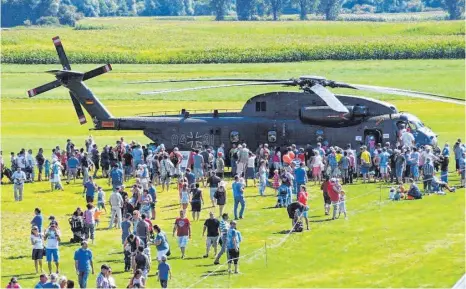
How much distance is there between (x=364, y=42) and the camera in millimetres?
95750

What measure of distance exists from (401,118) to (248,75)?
39.8 meters

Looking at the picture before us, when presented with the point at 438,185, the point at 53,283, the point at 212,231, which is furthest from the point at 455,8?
the point at 53,283

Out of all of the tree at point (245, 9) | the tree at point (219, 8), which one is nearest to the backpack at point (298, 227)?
the tree at point (245, 9)

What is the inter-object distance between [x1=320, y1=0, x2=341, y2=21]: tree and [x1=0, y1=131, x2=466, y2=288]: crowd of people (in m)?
145

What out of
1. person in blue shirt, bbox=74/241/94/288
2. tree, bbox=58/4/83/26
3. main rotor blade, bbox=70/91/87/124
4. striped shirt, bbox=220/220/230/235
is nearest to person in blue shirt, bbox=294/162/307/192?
striped shirt, bbox=220/220/230/235

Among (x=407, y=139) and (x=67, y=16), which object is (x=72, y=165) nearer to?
(x=407, y=139)

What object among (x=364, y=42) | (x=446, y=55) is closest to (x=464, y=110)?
(x=446, y=55)

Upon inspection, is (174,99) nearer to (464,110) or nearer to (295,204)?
(464,110)

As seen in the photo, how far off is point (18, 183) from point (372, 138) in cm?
1106

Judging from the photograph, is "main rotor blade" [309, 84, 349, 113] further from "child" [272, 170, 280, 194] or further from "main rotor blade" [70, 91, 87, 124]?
"main rotor blade" [70, 91, 87, 124]

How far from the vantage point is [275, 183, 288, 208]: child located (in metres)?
32.8

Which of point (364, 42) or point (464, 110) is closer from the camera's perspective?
point (464, 110)

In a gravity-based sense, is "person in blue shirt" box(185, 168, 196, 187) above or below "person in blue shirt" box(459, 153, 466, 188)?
above

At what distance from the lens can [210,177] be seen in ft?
109
